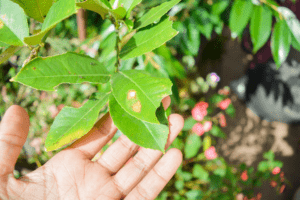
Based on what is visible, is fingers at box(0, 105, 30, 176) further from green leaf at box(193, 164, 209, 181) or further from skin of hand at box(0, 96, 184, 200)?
green leaf at box(193, 164, 209, 181)

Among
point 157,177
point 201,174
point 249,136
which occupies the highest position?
point 157,177

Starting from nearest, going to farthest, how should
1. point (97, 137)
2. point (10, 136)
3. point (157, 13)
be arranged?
1. point (157, 13)
2. point (10, 136)
3. point (97, 137)

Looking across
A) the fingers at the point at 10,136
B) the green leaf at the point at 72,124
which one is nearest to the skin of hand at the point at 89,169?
the fingers at the point at 10,136

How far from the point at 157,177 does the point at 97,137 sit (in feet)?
1.05

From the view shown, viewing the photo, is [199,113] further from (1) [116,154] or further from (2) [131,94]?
(2) [131,94]

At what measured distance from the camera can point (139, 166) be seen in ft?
3.05

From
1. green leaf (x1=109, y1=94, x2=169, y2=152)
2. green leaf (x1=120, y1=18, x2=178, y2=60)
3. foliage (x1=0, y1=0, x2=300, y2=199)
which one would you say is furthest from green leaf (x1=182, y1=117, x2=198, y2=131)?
green leaf (x1=120, y1=18, x2=178, y2=60)

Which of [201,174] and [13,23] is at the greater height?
[13,23]

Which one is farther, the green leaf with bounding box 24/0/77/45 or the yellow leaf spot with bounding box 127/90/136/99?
the yellow leaf spot with bounding box 127/90/136/99

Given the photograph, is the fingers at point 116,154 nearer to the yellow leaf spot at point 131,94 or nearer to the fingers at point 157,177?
the fingers at point 157,177

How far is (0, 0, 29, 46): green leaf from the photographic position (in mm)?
441

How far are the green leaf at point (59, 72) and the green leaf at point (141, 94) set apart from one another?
0.06 m

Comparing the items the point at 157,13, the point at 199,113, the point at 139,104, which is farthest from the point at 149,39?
the point at 199,113

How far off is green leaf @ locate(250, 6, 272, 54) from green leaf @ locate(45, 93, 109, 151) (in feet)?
1.94
